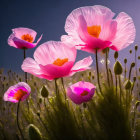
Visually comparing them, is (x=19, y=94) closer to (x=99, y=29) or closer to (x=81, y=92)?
(x=81, y=92)

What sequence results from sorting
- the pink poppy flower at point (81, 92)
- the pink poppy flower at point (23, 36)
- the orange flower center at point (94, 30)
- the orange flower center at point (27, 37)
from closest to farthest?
the pink poppy flower at point (81, 92)
the orange flower center at point (94, 30)
the pink poppy flower at point (23, 36)
the orange flower center at point (27, 37)

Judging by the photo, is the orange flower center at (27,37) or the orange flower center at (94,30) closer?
the orange flower center at (94,30)

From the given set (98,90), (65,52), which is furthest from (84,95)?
(65,52)

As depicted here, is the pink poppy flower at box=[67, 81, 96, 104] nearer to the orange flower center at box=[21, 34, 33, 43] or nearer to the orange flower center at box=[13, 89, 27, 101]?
the orange flower center at box=[13, 89, 27, 101]

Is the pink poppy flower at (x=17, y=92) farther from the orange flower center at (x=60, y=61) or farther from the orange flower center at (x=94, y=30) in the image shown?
the orange flower center at (x=94, y=30)

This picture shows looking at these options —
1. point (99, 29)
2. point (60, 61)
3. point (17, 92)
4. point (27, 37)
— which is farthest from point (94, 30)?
point (27, 37)

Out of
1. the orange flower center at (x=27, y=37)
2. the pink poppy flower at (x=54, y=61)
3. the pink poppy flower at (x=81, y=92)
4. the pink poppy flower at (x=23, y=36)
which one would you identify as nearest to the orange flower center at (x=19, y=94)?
the pink poppy flower at (x=54, y=61)
